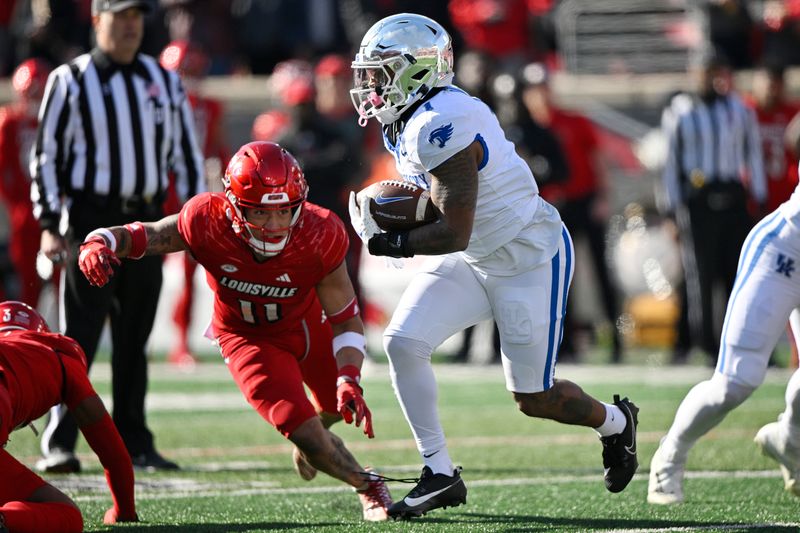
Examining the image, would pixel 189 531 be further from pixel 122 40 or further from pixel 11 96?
pixel 11 96

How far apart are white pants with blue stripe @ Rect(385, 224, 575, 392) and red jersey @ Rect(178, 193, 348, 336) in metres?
0.29

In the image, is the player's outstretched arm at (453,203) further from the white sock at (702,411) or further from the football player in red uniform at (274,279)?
the white sock at (702,411)

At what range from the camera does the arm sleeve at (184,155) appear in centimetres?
567

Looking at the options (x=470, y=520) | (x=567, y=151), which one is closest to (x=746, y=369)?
(x=470, y=520)

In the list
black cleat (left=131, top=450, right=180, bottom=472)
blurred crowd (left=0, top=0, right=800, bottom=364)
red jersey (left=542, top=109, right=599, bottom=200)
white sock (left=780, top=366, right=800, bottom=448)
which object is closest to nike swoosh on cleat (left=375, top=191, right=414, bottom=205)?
white sock (left=780, top=366, right=800, bottom=448)

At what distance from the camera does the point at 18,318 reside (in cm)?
410

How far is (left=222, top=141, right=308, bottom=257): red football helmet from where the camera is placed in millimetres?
4070

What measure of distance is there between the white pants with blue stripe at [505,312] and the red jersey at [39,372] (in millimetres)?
930

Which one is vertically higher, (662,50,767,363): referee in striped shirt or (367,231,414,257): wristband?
(367,231,414,257): wristband

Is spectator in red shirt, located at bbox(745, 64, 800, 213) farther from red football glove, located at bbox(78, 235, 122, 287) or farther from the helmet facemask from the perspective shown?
red football glove, located at bbox(78, 235, 122, 287)

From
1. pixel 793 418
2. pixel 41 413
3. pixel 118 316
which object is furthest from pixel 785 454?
pixel 118 316

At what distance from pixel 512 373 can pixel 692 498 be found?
79 centimetres

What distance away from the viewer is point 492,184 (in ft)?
13.6

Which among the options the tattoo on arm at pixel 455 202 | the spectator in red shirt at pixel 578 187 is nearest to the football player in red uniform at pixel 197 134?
the spectator in red shirt at pixel 578 187
